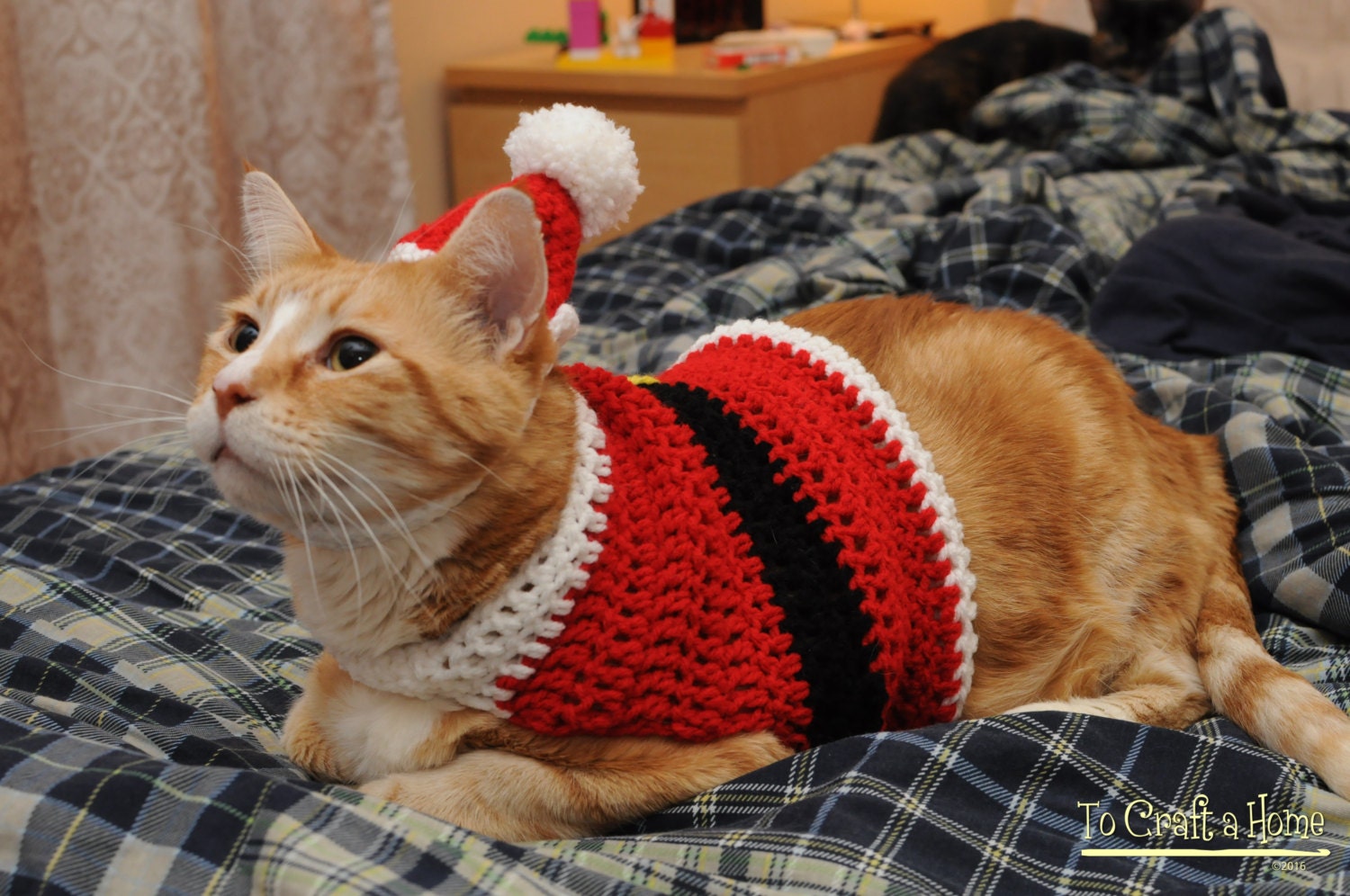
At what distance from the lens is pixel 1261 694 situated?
3.49ft

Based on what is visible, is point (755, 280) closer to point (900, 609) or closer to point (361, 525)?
point (900, 609)

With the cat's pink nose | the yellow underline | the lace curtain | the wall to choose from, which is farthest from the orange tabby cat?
the wall

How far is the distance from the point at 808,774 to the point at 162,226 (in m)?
2.18

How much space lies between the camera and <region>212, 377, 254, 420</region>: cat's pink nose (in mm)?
820

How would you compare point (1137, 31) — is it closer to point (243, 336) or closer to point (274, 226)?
point (274, 226)

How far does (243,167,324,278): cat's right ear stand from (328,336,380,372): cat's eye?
0.60 ft

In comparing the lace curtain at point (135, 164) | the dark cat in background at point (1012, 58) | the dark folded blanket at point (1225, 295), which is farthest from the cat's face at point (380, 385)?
the dark cat in background at point (1012, 58)

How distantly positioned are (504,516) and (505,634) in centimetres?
9

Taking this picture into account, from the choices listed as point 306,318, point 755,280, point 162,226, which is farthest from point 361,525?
point 162,226

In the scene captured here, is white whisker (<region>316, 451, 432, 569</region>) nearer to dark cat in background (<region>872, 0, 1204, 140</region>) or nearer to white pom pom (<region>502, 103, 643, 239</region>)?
white pom pom (<region>502, 103, 643, 239</region>)

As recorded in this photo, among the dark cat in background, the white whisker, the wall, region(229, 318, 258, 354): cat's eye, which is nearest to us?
the white whisker

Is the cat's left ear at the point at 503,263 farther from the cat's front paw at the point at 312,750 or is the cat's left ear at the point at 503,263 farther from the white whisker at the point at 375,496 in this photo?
the cat's front paw at the point at 312,750

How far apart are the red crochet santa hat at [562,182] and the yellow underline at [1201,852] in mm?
573

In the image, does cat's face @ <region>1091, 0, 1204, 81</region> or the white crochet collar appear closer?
the white crochet collar
